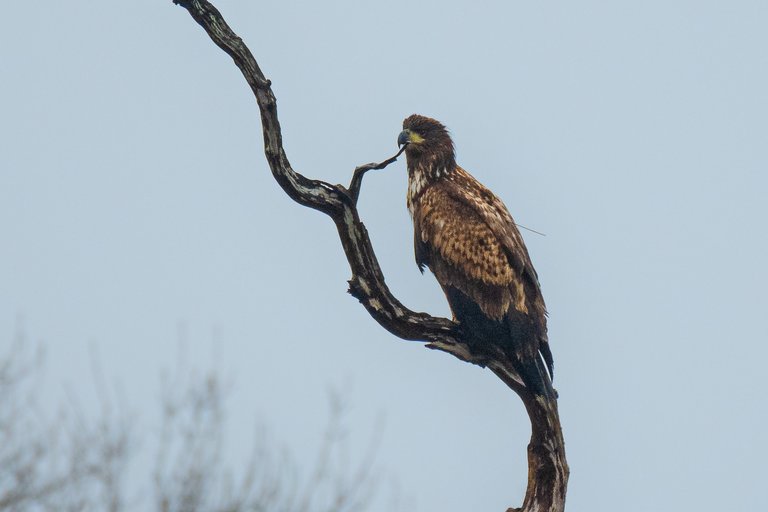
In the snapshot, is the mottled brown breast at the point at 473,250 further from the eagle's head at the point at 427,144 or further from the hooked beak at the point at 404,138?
the hooked beak at the point at 404,138

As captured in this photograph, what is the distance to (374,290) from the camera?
6977 mm

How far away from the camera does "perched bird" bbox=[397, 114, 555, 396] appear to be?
7496 millimetres

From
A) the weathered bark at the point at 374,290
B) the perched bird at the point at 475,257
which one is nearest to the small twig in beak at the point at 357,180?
the weathered bark at the point at 374,290

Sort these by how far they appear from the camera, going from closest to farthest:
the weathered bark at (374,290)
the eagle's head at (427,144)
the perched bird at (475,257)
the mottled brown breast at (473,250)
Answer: the weathered bark at (374,290)
the perched bird at (475,257)
the mottled brown breast at (473,250)
the eagle's head at (427,144)

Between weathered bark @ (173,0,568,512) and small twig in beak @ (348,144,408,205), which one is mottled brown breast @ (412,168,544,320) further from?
small twig in beak @ (348,144,408,205)

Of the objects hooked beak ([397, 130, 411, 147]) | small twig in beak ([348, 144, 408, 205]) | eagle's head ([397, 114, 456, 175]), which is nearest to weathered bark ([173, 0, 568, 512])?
small twig in beak ([348, 144, 408, 205])

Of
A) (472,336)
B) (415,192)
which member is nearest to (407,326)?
(472,336)

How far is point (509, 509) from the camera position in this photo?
7.12m

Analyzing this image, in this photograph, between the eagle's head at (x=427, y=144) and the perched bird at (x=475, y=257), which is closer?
the perched bird at (x=475, y=257)

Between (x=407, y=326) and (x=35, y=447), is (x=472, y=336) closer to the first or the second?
(x=407, y=326)

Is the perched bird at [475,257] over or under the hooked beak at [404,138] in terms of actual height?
under

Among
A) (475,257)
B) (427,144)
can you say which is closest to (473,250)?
(475,257)

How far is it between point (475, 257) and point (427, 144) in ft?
3.59

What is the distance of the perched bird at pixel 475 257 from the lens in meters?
7.50
